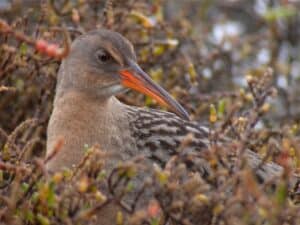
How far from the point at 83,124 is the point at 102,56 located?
40 cm

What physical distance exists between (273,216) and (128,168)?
68 centimetres

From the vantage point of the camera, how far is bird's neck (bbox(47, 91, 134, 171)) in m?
4.44

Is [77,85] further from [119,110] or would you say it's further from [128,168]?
[128,168]

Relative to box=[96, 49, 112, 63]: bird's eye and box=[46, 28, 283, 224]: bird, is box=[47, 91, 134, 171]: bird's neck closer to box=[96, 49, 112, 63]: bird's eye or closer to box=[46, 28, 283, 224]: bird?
box=[46, 28, 283, 224]: bird

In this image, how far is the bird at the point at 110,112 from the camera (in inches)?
175

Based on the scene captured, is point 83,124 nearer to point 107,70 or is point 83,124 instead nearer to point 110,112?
point 110,112

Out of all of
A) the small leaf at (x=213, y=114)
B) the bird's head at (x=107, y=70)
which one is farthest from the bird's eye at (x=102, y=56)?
the small leaf at (x=213, y=114)

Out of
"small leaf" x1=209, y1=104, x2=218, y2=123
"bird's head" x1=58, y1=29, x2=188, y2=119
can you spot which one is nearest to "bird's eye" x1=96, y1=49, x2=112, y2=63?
"bird's head" x1=58, y1=29, x2=188, y2=119

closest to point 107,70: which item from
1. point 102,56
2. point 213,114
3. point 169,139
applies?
point 102,56

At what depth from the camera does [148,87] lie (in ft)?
15.1

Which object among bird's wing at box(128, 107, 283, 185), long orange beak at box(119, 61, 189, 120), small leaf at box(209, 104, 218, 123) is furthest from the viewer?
long orange beak at box(119, 61, 189, 120)

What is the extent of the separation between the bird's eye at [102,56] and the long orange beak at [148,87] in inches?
4.3

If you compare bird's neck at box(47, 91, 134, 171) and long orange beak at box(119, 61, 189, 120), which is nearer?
bird's neck at box(47, 91, 134, 171)

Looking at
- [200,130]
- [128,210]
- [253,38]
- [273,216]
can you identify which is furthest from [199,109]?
[273,216]
